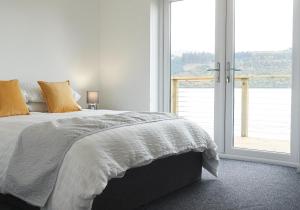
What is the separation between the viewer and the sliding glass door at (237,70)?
386cm

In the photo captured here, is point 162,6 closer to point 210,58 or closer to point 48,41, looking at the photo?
point 210,58

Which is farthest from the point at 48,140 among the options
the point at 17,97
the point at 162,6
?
the point at 162,6

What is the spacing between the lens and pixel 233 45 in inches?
163

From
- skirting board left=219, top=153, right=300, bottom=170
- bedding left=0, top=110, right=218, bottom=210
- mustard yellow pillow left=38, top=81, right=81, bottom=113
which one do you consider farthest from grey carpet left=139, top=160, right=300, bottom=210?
mustard yellow pillow left=38, top=81, right=81, bottom=113

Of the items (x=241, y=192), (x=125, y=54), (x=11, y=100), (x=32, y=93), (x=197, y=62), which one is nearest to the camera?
(x=241, y=192)

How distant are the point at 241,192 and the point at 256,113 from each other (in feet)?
4.71

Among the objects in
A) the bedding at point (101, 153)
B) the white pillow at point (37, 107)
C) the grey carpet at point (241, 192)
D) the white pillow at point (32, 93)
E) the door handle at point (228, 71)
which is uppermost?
the door handle at point (228, 71)

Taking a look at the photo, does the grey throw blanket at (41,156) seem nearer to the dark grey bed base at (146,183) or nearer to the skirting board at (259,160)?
the dark grey bed base at (146,183)

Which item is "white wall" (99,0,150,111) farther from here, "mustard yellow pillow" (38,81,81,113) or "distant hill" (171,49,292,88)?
"mustard yellow pillow" (38,81,81,113)

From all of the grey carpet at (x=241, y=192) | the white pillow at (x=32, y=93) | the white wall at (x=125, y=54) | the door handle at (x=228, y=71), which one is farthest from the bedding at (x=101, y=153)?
the white wall at (x=125, y=54)

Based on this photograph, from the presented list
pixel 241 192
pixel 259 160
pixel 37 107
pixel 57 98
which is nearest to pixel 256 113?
pixel 259 160

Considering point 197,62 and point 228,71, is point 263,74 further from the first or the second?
point 197,62

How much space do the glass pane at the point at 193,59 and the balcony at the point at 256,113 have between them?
0.5 inches

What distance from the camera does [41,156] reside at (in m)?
2.21
